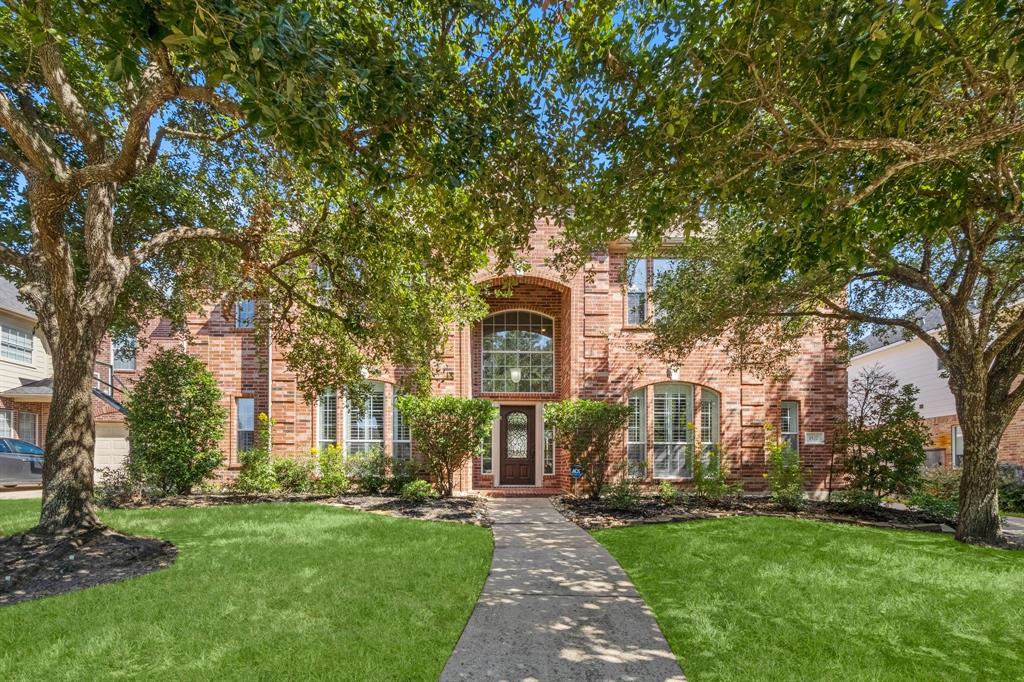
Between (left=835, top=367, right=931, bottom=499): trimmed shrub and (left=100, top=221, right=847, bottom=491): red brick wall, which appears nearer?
(left=835, top=367, right=931, bottom=499): trimmed shrub

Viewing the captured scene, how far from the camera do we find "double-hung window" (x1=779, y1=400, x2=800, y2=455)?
41.9 feet

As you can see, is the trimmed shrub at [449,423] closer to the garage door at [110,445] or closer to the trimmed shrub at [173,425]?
the trimmed shrub at [173,425]

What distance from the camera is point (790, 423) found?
12898 millimetres

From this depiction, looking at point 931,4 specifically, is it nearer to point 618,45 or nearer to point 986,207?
point 618,45

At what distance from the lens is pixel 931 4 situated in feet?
9.83

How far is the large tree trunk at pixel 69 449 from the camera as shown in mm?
5898

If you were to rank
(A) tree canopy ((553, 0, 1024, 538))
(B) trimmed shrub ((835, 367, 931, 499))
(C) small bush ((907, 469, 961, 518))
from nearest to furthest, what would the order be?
(A) tree canopy ((553, 0, 1024, 538))
(C) small bush ((907, 469, 961, 518))
(B) trimmed shrub ((835, 367, 931, 499))

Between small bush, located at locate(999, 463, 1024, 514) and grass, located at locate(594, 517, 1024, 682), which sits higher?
grass, located at locate(594, 517, 1024, 682)

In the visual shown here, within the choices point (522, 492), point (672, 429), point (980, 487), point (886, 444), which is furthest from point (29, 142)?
point (886, 444)

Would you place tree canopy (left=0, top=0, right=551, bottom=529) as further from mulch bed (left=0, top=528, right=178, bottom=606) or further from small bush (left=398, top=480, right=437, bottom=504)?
small bush (left=398, top=480, right=437, bottom=504)

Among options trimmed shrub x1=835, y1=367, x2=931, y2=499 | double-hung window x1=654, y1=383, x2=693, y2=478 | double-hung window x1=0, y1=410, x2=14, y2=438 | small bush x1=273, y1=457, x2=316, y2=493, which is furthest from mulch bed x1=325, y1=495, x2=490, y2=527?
double-hung window x1=0, y1=410, x2=14, y2=438

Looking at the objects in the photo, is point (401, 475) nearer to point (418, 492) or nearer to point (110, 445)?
point (418, 492)

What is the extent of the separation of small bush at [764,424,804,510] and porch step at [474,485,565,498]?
4665mm

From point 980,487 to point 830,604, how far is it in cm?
500
